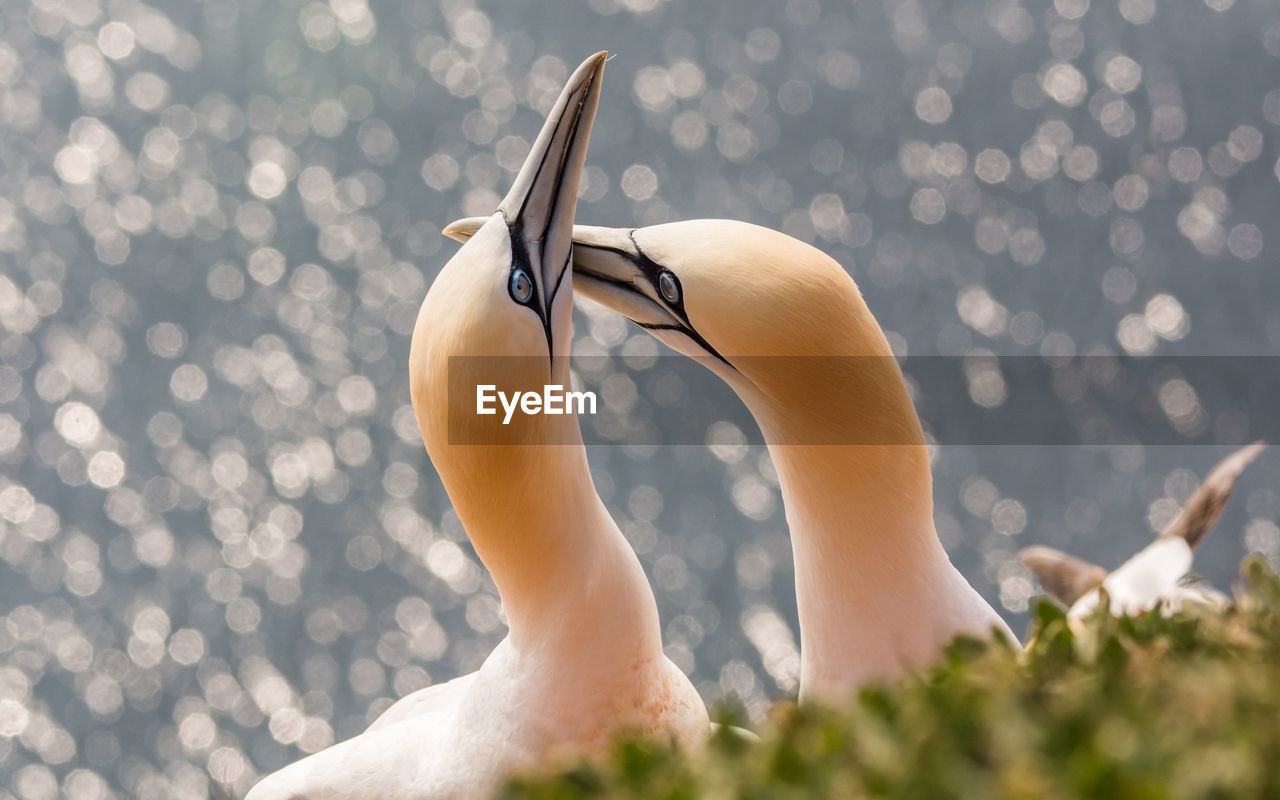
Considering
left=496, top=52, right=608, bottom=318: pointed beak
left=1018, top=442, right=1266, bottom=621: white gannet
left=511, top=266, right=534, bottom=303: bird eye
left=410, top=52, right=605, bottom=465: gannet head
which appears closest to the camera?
left=410, top=52, right=605, bottom=465: gannet head

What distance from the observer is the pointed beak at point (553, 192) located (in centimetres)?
290

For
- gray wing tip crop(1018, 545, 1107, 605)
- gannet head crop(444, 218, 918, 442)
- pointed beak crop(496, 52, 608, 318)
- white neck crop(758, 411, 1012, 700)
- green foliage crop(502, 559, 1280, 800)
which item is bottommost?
gray wing tip crop(1018, 545, 1107, 605)

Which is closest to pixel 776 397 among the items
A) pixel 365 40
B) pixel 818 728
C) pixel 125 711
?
pixel 818 728

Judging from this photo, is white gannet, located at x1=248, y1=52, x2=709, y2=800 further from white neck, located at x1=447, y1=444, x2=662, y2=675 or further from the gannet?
the gannet

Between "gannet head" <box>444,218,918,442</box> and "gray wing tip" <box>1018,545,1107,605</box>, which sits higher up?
"gannet head" <box>444,218,918,442</box>

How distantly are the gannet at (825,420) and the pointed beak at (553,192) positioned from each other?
0.43 feet

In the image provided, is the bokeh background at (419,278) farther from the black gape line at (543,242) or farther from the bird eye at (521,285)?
the bird eye at (521,285)

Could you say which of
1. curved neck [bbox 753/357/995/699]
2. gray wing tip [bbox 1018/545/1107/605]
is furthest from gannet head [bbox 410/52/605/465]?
gray wing tip [bbox 1018/545/1107/605]

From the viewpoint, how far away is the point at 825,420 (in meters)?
2.79

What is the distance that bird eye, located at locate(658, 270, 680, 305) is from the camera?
2816 millimetres

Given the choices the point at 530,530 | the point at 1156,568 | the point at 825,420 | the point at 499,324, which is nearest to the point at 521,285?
the point at 499,324

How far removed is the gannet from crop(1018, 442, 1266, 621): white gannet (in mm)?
356

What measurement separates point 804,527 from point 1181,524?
219cm

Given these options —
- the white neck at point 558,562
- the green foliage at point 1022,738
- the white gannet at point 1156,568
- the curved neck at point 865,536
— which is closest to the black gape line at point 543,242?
the white neck at point 558,562
